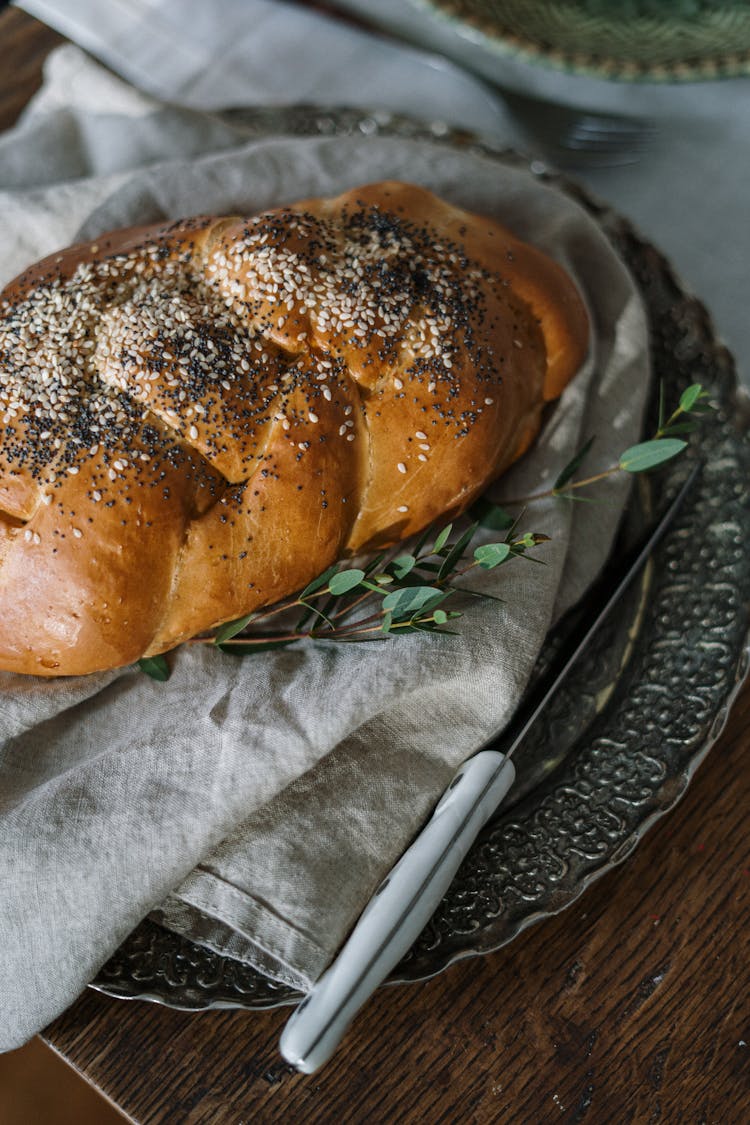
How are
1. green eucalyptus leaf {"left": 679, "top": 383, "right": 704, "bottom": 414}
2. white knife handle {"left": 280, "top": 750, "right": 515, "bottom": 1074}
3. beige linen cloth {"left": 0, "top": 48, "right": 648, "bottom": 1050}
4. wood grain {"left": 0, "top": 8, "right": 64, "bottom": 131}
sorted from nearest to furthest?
1. white knife handle {"left": 280, "top": 750, "right": 515, "bottom": 1074}
2. beige linen cloth {"left": 0, "top": 48, "right": 648, "bottom": 1050}
3. green eucalyptus leaf {"left": 679, "top": 383, "right": 704, "bottom": 414}
4. wood grain {"left": 0, "top": 8, "right": 64, "bottom": 131}

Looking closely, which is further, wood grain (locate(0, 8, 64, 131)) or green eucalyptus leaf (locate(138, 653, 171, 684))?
wood grain (locate(0, 8, 64, 131))

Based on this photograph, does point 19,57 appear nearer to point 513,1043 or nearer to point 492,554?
point 492,554

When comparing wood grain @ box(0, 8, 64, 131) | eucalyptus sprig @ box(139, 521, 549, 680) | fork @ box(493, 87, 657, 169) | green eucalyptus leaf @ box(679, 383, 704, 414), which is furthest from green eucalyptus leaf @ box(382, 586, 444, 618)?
wood grain @ box(0, 8, 64, 131)

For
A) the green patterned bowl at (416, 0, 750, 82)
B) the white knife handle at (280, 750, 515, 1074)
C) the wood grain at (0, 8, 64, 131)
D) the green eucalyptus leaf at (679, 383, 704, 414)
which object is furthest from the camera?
the wood grain at (0, 8, 64, 131)

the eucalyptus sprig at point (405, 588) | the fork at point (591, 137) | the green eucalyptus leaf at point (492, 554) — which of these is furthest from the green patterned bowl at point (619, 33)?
the green eucalyptus leaf at point (492, 554)

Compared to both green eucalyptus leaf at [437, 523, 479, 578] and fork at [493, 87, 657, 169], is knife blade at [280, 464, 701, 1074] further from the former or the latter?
fork at [493, 87, 657, 169]

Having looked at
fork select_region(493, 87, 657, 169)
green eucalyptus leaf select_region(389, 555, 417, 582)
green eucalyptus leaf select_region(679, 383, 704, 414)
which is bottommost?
green eucalyptus leaf select_region(389, 555, 417, 582)
